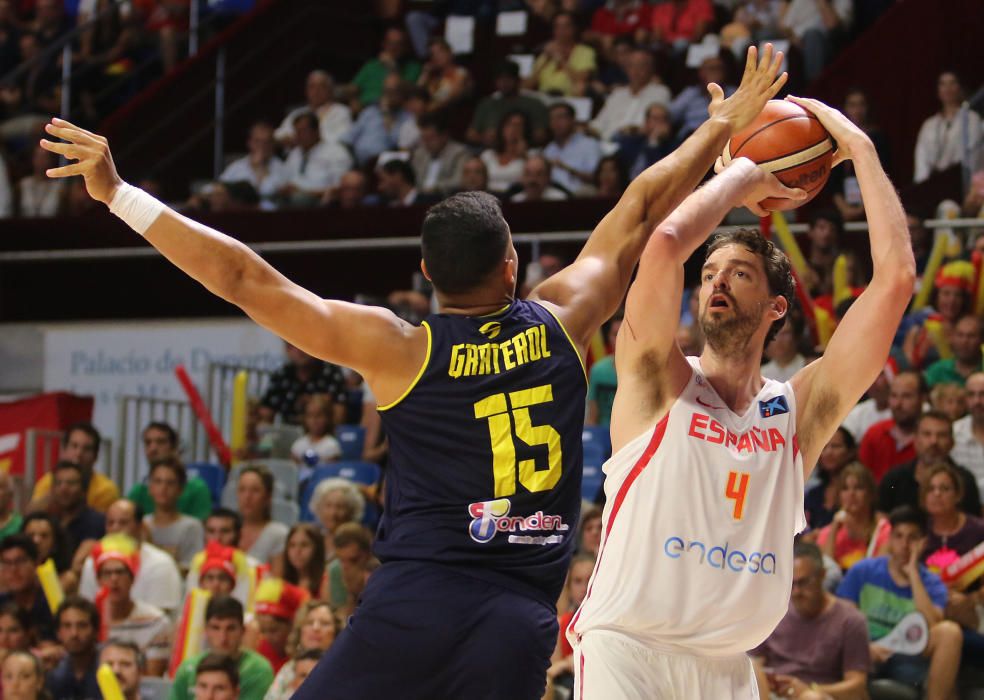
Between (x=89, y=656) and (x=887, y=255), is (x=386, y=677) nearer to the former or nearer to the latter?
(x=887, y=255)

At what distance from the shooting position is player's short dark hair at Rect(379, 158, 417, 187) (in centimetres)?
1515

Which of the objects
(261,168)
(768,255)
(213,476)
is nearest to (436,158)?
(261,168)

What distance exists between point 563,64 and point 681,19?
130 centimetres

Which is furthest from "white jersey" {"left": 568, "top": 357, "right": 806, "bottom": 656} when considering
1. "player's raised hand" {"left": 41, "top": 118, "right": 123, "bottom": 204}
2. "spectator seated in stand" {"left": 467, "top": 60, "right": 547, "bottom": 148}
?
"spectator seated in stand" {"left": 467, "top": 60, "right": 547, "bottom": 148}

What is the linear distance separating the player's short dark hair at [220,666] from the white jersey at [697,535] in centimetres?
466

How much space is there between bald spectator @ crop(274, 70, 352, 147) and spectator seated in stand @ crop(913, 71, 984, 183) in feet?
19.7

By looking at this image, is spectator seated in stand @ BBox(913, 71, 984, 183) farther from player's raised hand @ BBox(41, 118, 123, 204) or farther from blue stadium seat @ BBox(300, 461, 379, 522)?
player's raised hand @ BBox(41, 118, 123, 204)

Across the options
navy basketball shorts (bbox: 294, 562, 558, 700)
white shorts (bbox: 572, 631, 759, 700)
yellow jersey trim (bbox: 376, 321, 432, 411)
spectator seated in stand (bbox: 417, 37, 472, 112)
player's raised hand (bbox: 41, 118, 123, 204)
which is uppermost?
spectator seated in stand (bbox: 417, 37, 472, 112)

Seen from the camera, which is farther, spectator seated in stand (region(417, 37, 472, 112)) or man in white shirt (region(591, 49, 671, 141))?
spectator seated in stand (region(417, 37, 472, 112))

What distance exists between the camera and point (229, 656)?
920 centimetres

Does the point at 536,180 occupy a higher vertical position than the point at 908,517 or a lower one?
higher

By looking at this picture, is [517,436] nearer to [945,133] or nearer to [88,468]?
[88,468]

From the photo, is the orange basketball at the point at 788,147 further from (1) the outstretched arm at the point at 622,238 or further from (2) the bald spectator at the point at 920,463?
(2) the bald spectator at the point at 920,463

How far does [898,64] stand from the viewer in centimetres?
1484
